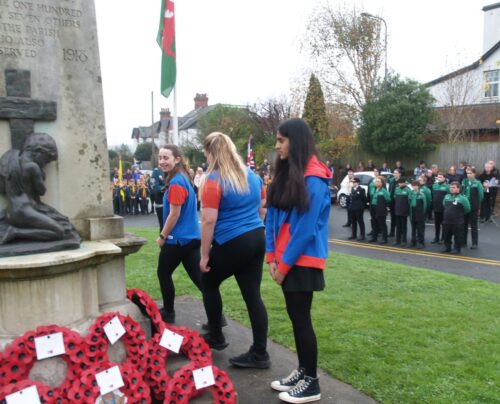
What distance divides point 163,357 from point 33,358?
913 mm

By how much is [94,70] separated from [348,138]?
24.6 m

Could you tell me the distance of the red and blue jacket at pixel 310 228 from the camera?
10.9 ft

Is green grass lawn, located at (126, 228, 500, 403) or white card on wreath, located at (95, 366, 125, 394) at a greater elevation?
white card on wreath, located at (95, 366, 125, 394)

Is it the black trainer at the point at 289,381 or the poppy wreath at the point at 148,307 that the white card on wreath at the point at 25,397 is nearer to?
the poppy wreath at the point at 148,307

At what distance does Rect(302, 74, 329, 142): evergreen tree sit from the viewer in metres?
28.2

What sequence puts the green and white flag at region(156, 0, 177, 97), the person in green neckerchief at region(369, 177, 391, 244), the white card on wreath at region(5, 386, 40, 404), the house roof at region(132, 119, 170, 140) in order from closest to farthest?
1. the white card on wreath at region(5, 386, 40, 404)
2. the green and white flag at region(156, 0, 177, 97)
3. the person in green neckerchief at region(369, 177, 391, 244)
4. the house roof at region(132, 119, 170, 140)

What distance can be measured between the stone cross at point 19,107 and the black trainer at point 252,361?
241 cm

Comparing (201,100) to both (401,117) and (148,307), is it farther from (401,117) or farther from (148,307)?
(148,307)

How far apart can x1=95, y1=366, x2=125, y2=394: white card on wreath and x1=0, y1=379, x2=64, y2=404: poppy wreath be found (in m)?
0.22

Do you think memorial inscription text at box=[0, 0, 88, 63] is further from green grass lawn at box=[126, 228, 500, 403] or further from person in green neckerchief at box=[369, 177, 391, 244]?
person in green neckerchief at box=[369, 177, 391, 244]

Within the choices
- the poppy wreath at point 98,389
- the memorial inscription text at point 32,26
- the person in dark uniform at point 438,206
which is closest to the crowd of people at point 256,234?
the poppy wreath at point 98,389

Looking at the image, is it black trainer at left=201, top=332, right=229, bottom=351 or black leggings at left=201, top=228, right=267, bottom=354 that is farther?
black trainer at left=201, top=332, right=229, bottom=351

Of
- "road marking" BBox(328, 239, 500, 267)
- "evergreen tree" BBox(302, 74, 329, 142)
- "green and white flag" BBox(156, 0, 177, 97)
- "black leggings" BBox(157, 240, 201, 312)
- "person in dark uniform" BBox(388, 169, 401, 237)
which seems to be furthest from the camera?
"evergreen tree" BBox(302, 74, 329, 142)

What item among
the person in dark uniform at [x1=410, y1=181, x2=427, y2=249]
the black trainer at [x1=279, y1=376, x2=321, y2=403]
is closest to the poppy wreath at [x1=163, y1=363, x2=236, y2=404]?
the black trainer at [x1=279, y1=376, x2=321, y2=403]
